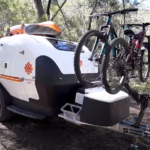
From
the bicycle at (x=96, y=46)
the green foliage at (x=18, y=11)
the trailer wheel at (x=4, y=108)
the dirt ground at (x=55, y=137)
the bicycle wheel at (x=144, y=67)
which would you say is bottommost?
the dirt ground at (x=55, y=137)

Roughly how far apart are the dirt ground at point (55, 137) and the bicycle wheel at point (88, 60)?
103cm

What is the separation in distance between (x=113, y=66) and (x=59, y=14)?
410 inches

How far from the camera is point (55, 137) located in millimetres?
3480

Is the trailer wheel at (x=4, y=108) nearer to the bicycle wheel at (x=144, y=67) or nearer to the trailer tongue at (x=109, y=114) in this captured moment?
the trailer tongue at (x=109, y=114)

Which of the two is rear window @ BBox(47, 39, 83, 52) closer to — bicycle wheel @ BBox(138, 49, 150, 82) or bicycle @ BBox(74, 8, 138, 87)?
bicycle @ BBox(74, 8, 138, 87)

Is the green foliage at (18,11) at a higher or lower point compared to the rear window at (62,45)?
higher

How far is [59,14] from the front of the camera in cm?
1256

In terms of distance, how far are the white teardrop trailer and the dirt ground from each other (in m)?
0.45

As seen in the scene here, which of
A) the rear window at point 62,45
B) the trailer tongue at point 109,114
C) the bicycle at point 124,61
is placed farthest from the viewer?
→ the rear window at point 62,45

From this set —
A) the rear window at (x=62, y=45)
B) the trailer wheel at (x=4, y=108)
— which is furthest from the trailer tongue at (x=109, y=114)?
the trailer wheel at (x=4, y=108)

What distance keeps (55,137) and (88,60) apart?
Answer: 155 cm

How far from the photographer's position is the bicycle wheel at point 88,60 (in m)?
2.79

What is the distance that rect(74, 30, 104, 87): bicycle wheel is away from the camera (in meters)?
2.79

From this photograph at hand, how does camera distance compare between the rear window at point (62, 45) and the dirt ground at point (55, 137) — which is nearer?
the dirt ground at point (55, 137)
